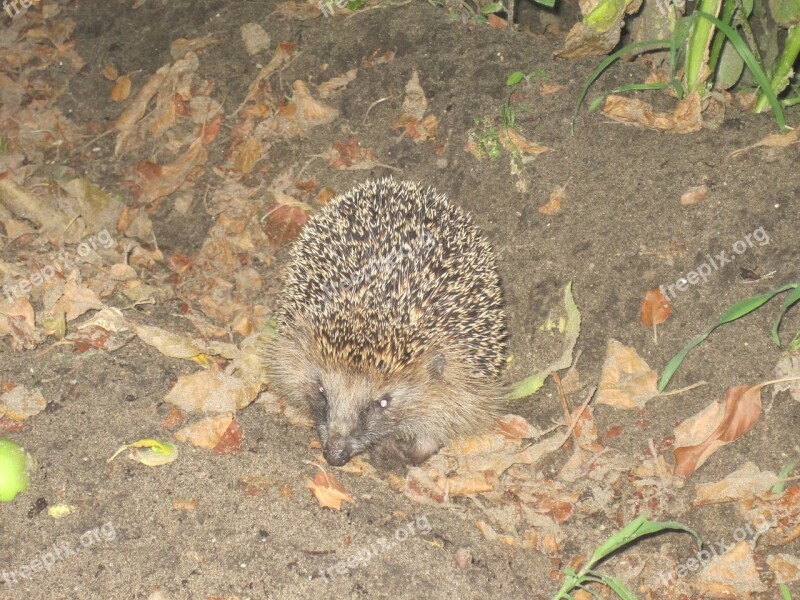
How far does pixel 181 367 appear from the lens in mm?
4426

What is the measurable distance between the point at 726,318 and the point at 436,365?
1.65 metres

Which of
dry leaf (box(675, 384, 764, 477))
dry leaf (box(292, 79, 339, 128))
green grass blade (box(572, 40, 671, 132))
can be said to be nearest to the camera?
dry leaf (box(675, 384, 764, 477))

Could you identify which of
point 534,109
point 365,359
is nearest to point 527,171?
point 534,109

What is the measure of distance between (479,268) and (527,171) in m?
1.05

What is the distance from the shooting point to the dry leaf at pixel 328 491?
12.2 feet

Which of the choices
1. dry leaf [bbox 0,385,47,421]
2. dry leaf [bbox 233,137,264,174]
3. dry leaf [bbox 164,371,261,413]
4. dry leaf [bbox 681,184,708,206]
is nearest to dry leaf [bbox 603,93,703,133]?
dry leaf [bbox 681,184,708,206]

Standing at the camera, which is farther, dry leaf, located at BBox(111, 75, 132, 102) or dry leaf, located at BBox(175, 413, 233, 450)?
dry leaf, located at BBox(111, 75, 132, 102)

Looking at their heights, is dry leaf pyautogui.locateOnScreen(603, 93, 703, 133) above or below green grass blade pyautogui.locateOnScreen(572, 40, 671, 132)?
below

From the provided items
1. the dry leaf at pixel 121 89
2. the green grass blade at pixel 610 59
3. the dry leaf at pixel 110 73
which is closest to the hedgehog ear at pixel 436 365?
the green grass blade at pixel 610 59

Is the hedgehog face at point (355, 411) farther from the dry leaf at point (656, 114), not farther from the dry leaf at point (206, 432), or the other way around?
the dry leaf at point (656, 114)

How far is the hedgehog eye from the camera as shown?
14.3ft

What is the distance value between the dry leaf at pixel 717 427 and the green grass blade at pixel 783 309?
28 centimetres

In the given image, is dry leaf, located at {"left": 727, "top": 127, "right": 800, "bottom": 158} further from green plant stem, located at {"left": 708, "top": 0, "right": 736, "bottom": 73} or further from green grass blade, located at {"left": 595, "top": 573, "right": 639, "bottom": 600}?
green grass blade, located at {"left": 595, "top": 573, "right": 639, "bottom": 600}

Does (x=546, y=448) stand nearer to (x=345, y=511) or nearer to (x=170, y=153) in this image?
(x=345, y=511)
